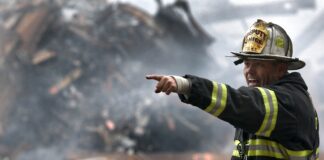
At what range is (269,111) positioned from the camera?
185 cm

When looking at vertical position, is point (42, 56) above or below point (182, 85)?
above

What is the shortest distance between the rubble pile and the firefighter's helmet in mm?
9192

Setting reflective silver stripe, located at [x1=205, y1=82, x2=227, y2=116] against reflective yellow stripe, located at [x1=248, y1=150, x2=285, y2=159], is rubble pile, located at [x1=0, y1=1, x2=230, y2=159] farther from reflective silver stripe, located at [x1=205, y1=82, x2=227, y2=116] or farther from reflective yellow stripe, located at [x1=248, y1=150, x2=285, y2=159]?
reflective silver stripe, located at [x1=205, y1=82, x2=227, y2=116]

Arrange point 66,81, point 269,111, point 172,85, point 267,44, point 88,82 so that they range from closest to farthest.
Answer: point 172,85
point 269,111
point 267,44
point 66,81
point 88,82

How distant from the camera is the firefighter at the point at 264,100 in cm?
178

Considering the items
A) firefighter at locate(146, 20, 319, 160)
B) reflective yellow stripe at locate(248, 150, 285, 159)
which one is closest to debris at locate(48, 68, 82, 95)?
firefighter at locate(146, 20, 319, 160)

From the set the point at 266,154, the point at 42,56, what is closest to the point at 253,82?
the point at 266,154

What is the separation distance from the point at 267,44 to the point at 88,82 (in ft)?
34.1

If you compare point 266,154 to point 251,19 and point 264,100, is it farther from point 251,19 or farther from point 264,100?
point 251,19

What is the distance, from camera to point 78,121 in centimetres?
1183

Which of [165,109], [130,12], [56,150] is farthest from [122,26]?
[56,150]

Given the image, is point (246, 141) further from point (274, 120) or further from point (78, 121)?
point (78, 121)

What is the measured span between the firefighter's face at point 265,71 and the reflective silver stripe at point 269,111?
12.7 inches

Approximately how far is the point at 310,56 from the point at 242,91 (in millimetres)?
12418
